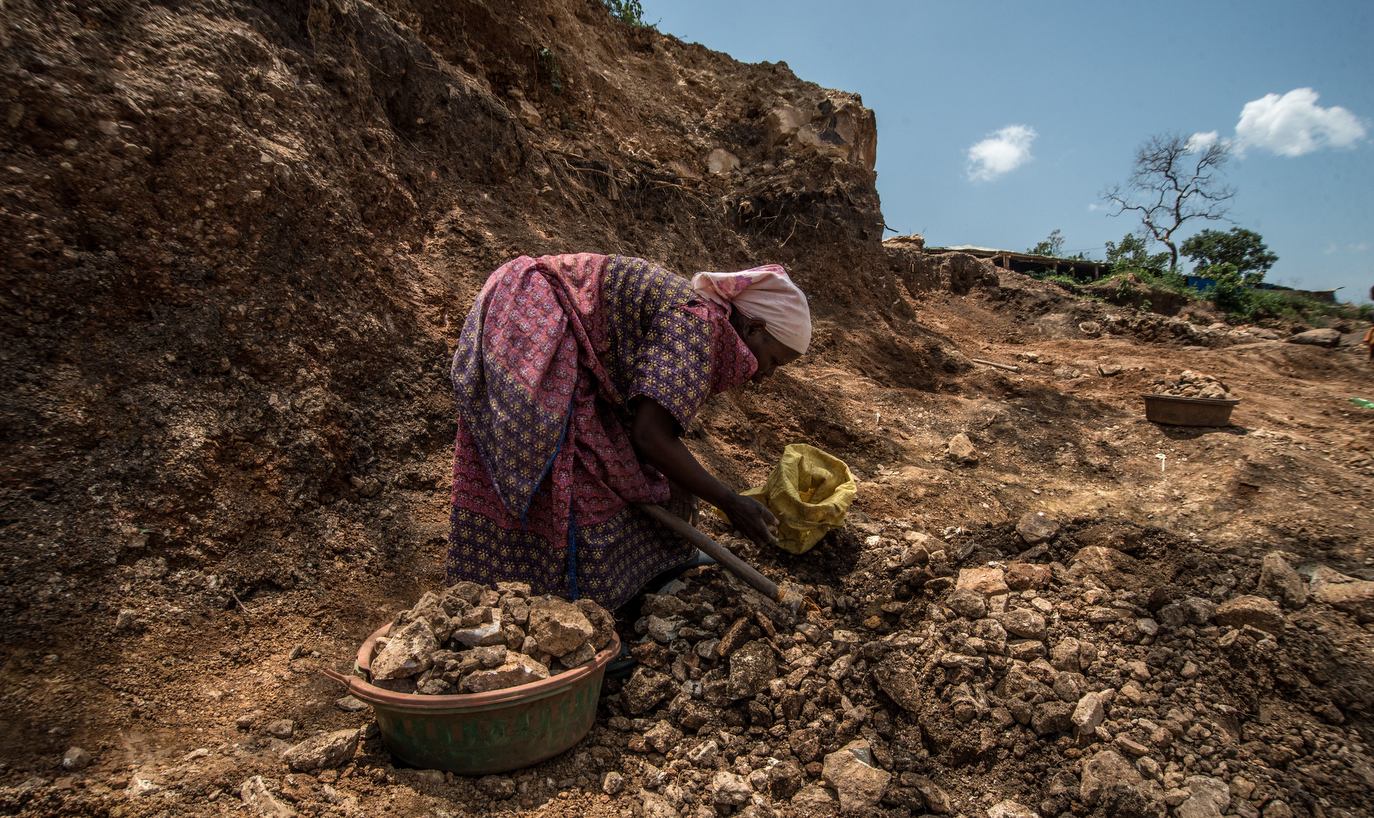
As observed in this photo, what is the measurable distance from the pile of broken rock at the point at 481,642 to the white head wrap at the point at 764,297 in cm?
111

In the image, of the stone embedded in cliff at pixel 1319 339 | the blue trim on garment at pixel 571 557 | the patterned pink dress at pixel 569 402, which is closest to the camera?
the patterned pink dress at pixel 569 402

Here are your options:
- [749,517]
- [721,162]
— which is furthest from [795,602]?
[721,162]

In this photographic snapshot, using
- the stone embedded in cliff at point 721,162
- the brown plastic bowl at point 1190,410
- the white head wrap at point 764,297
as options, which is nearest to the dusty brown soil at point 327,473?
the brown plastic bowl at point 1190,410

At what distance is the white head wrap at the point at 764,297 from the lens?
2.25 meters

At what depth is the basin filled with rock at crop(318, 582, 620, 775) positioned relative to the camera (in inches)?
60.9

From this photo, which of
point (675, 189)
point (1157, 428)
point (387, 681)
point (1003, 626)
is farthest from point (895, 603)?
point (675, 189)

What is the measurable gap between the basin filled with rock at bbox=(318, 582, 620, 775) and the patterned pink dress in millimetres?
358

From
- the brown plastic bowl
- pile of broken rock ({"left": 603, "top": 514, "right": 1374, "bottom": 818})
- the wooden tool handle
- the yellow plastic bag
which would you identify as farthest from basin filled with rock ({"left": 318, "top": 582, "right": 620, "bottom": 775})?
the brown plastic bowl

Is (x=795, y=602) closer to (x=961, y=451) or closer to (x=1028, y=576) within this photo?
(x=1028, y=576)

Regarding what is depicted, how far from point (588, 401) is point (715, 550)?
65cm

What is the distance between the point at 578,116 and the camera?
5203 mm

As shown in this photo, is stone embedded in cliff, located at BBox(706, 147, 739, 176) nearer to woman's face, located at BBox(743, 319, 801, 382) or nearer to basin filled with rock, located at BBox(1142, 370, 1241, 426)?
basin filled with rock, located at BBox(1142, 370, 1241, 426)

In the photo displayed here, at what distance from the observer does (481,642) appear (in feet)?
5.35

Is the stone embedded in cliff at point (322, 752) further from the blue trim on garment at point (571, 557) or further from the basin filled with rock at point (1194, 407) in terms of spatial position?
the basin filled with rock at point (1194, 407)
